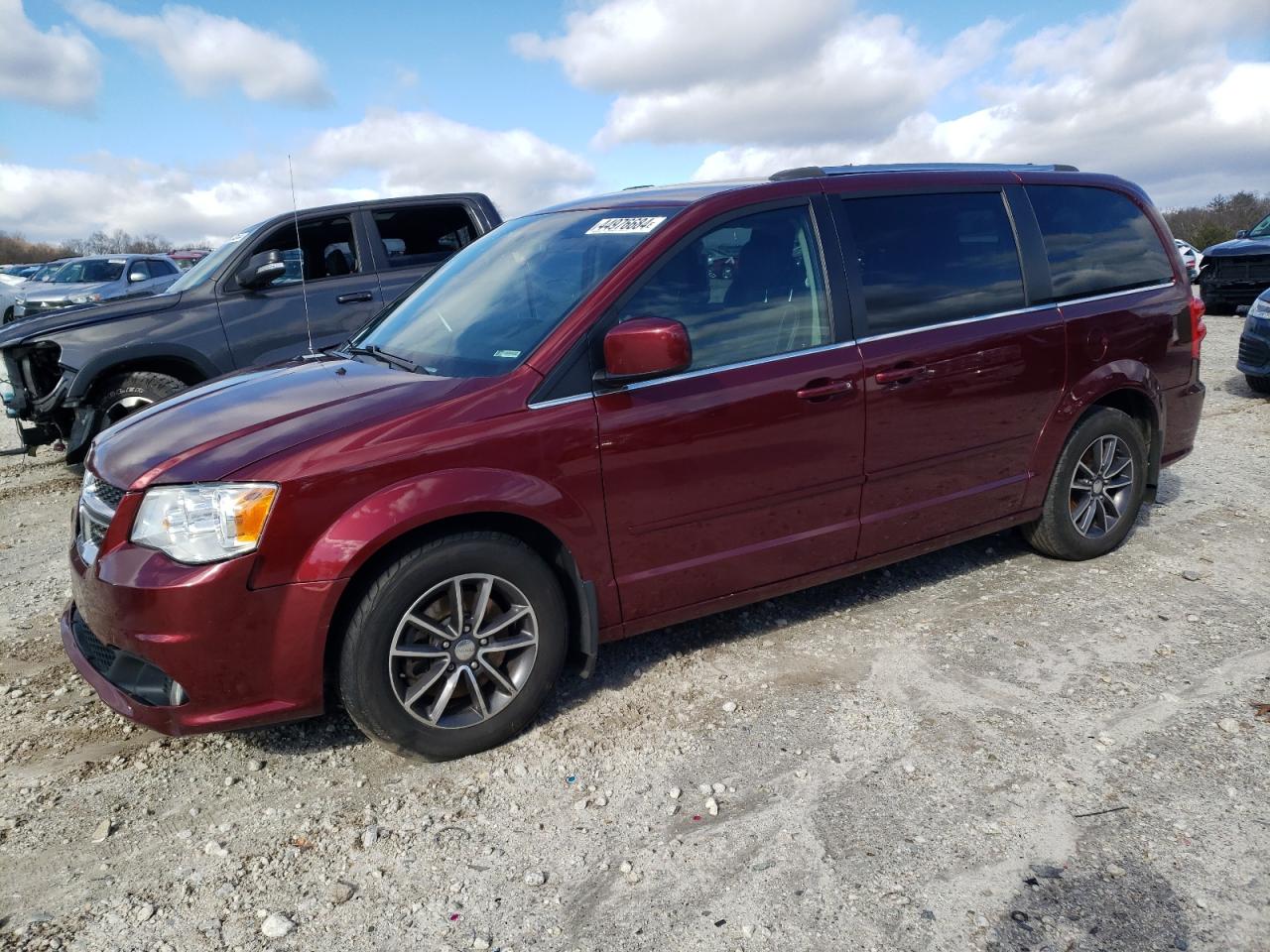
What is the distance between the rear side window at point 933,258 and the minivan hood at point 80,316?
5151 mm

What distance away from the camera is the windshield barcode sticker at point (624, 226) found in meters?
3.49

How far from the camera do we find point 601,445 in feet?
10.5

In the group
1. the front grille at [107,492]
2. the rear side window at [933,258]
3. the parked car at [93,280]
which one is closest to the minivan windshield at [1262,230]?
the rear side window at [933,258]

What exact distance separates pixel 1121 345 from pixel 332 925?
424cm

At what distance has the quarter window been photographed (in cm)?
341

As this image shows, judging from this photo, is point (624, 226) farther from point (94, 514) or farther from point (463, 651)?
point (94, 514)

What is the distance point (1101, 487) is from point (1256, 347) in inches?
211

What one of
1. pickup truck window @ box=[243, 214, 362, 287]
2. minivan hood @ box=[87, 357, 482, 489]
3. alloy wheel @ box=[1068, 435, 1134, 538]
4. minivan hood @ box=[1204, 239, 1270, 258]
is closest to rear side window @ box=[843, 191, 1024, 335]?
alloy wheel @ box=[1068, 435, 1134, 538]

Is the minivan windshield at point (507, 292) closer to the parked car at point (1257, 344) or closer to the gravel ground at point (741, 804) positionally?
the gravel ground at point (741, 804)

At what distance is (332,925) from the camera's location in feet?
7.99

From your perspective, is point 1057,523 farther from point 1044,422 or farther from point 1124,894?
point 1124,894

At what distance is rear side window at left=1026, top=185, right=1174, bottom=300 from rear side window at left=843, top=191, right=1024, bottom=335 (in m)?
0.29

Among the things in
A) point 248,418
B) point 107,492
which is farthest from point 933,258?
point 107,492

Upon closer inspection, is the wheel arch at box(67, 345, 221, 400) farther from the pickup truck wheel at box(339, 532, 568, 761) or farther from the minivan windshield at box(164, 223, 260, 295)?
the pickup truck wheel at box(339, 532, 568, 761)
